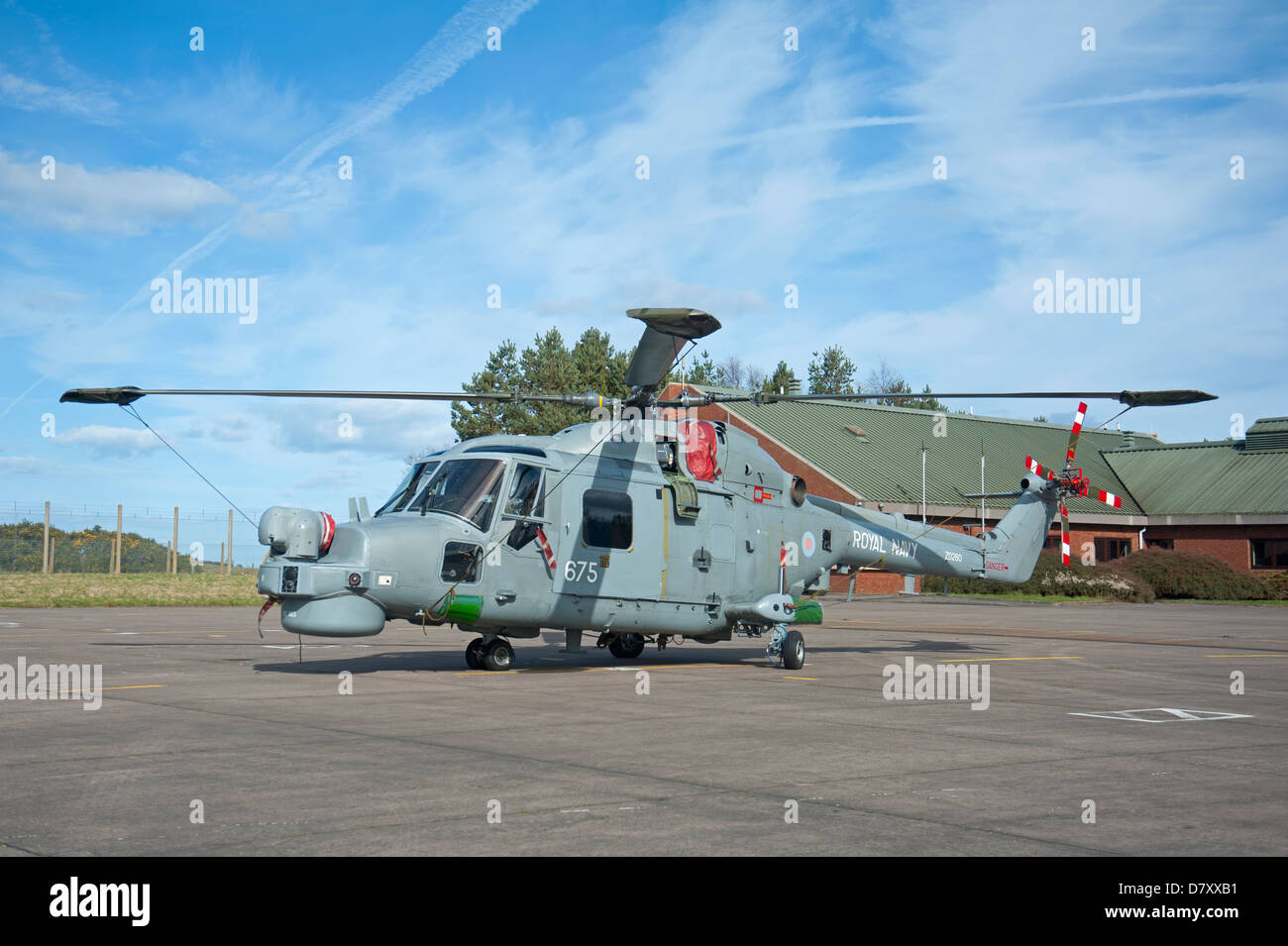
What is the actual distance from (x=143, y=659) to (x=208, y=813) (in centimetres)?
1247

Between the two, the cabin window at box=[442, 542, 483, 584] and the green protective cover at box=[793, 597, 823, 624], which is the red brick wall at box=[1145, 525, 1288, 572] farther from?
the cabin window at box=[442, 542, 483, 584]

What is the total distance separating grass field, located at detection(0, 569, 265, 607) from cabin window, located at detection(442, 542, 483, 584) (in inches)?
1091

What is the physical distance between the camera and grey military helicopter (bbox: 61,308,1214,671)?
49.3 feet

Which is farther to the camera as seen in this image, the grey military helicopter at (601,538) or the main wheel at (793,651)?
the main wheel at (793,651)

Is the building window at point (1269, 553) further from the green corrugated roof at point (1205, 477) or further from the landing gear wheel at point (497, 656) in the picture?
the landing gear wheel at point (497, 656)

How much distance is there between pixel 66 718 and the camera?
11.6 m

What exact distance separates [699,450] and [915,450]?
4456 cm

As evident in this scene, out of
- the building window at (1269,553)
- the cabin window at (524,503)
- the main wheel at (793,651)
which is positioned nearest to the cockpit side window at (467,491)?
the cabin window at (524,503)

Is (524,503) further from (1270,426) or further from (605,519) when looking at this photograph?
(1270,426)

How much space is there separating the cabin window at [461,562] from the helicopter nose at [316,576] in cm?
117

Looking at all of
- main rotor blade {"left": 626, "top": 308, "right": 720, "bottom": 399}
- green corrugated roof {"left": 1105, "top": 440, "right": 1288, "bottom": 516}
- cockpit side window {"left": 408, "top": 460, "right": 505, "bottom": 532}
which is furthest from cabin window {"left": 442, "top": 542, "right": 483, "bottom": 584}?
green corrugated roof {"left": 1105, "top": 440, "right": 1288, "bottom": 516}

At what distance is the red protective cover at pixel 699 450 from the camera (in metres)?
19.1
